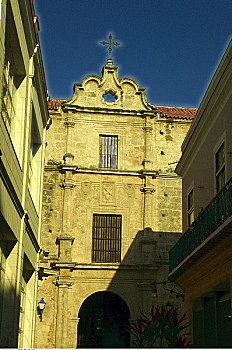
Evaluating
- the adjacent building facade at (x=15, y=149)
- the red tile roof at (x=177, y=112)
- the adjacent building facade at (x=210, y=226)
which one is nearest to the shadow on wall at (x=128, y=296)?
the red tile roof at (x=177, y=112)

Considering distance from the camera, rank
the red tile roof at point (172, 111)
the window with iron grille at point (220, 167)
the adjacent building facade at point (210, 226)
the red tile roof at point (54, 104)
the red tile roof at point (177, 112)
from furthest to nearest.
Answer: the red tile roof at point (177, 112) < the red tile roof at point (172, 111) < the red tile roof at point (54, 104) < the window with iron grille at point (220, 167) < the adjacent building facade at point (210, 226)

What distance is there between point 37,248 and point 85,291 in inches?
354

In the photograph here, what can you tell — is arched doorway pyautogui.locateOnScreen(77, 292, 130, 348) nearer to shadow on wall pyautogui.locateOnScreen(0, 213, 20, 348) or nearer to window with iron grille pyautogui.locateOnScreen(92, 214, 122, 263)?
window with iron grille pyautogui.locateOnScreen(92, 214, 122, 263)

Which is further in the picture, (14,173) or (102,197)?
(102,197)

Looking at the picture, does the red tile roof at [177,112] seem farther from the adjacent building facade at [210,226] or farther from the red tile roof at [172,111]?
the adjacent building facade at [210,226]

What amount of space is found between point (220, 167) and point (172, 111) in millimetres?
13986

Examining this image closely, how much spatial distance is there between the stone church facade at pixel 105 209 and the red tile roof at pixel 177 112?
0.06m

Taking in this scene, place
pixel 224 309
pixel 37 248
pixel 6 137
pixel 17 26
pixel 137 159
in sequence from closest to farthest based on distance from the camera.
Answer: pixel 6 137, pixel 17 26, pixel 224 309, pixel 37 248, pixel 137 159

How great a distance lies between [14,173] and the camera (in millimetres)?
12219

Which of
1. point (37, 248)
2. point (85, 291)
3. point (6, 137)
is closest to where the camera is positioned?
point (6, 137)

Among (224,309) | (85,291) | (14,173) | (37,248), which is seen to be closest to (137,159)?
(85,291)

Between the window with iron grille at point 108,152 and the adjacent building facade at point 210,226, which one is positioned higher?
the window with iron grille at point 108,152

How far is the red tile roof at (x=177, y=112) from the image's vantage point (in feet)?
94.4

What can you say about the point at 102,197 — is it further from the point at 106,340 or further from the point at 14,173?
the point at 14,173
